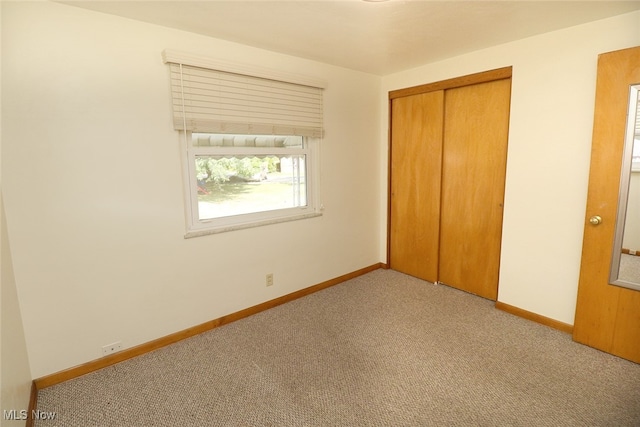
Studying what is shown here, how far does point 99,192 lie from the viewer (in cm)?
207

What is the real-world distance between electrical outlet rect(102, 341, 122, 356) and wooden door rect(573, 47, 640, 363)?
3.23 metres

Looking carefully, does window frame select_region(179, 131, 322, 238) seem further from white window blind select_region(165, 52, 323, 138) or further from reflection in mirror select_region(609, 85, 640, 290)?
reflection in mirror select_region(609, 85, 640, 290)

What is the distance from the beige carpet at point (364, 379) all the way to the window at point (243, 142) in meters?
0.97

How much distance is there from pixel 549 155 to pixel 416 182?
1260 mm

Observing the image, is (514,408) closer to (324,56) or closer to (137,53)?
(324,56)

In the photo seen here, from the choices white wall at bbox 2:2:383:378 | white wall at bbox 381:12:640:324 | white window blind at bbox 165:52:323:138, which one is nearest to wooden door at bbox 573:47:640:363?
white wall at bbox 381:12:640:324

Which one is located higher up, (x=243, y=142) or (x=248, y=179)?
(x=243, y=142)

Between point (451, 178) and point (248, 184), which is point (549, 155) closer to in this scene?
point (451, 178)

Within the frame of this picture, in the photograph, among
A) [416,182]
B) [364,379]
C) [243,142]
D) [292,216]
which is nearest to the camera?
[364,379]

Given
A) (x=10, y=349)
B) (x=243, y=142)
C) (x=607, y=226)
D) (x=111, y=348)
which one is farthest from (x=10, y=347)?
(x=607, y=226)

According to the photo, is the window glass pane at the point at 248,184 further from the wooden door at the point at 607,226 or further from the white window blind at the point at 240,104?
the wooden door at the point at 607,226

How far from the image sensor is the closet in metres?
2.96

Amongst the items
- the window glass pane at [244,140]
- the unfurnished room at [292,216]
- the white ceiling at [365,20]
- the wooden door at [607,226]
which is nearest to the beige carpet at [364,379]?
the unfurnished room at [292,216]

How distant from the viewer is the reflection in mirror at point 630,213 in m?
2.06
